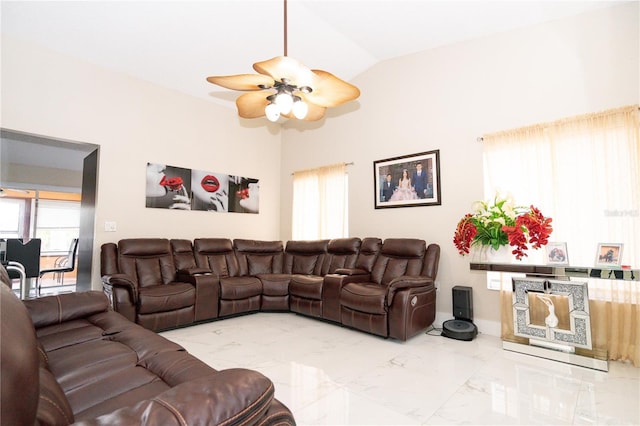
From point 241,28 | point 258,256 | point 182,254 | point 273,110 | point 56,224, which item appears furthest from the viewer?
point 56,224

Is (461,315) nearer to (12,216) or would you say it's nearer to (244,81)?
(244,81)

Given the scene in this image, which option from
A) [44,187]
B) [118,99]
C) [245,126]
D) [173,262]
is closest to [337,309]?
[173,262]

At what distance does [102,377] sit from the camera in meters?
1.31

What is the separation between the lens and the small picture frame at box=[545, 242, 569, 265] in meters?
2.75

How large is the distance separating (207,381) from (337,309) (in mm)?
2863

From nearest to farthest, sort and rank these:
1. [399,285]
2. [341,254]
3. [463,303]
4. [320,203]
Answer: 1. [399,285]
2. [463,303]
3. [341,254]
4. [320,203]

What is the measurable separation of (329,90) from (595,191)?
2.51 m

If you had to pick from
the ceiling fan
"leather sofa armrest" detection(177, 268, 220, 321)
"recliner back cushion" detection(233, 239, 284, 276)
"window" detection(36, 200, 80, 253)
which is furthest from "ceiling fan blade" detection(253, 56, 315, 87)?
"window" detection(36, 200, 80, 253)

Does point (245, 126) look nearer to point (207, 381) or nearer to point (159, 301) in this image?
point (159, 301)

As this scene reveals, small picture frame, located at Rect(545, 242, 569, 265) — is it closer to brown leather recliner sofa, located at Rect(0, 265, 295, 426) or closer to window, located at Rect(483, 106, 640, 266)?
window, located at Rect(483, 106, 640, 266)

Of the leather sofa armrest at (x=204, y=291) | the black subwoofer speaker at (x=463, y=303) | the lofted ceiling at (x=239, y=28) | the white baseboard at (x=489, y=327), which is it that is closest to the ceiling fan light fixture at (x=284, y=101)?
the lofted ceiling at (x=239, y=28)

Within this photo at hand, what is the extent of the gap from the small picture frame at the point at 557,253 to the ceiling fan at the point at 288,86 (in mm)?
2188

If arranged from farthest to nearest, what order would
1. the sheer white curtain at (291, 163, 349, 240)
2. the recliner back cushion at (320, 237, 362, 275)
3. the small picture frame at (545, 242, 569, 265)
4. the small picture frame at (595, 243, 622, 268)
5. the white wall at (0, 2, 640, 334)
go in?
the sheer white curtain at (291, 163, 349, 240) → the recliner back cushion at (320, 237, 362, 275) → the white wall at (0, 2, 640, 334) → the small picture frame at (545, 242, 569, 265) → the small picture frame at (595, 243, 622, 268)

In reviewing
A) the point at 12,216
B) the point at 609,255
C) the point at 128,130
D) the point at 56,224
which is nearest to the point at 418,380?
the point at 609,255
